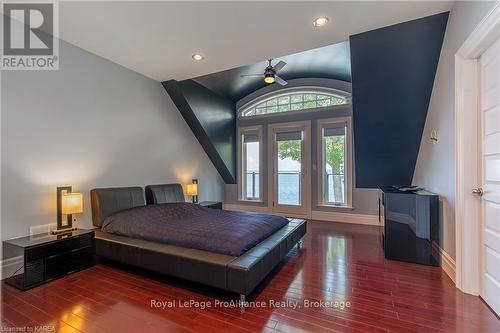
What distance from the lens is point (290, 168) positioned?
586 centimetres

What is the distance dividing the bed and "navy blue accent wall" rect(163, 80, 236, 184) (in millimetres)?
1952

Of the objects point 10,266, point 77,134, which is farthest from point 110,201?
point 10,266

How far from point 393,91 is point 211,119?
11.9 ft

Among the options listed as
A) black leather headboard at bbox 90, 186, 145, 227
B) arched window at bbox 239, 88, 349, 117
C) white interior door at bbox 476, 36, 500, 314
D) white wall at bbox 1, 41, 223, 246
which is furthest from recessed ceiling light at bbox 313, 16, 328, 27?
black leather headboard at bbox 90, 186, 145, 227

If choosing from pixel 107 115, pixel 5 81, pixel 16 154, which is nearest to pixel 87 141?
pixel 107 115

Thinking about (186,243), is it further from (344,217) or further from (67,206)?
(344,217)

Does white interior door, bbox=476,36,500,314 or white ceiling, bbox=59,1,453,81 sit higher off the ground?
white ceiling, bbox=59,1,453,81

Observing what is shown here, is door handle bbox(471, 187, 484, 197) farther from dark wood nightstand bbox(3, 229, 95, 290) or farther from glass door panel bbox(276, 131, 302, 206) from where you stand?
dark wood nightstand bbox(3, 229, 95, 290)

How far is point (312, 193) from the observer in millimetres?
5578

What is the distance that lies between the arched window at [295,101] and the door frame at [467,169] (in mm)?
2973

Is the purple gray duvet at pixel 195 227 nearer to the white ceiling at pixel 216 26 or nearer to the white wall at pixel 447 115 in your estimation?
the white wall at pixel 447 115

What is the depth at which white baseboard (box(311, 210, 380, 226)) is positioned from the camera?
4.98 metres

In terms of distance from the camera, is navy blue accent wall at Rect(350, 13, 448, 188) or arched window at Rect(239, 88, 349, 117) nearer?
navy blue accent wall at Rect(350, 13, 448, 188)

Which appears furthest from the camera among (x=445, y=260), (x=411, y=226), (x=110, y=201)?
(x=110, y=201)
